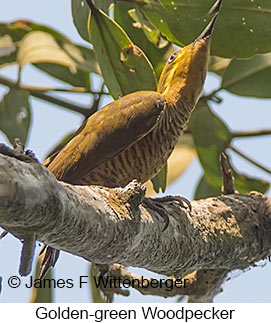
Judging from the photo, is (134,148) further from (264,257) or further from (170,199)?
(264,257)

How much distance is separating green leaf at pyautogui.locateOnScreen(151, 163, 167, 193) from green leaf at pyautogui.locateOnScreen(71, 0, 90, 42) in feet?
2.48

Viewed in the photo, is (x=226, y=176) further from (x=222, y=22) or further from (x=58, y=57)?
(x=58, y=57)

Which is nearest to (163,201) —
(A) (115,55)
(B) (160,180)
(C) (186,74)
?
(B) (160,180)

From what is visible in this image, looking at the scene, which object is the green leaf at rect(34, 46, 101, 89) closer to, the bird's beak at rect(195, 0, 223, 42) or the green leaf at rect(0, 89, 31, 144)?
the green leaf at rect(0, 89, 31, 144)

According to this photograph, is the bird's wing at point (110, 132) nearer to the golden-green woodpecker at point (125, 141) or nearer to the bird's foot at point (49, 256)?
the golden-green woodpecker at point (125, 141)

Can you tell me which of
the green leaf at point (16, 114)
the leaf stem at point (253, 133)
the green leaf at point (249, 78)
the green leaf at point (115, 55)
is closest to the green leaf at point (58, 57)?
the green leaf at point (16, 114)

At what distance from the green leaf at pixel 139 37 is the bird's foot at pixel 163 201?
90 centimetres

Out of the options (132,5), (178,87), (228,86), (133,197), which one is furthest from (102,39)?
(133,197)

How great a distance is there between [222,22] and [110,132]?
71 centimetres

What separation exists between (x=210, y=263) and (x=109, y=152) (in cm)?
66

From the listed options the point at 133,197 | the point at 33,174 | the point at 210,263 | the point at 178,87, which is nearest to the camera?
the point at 33,174

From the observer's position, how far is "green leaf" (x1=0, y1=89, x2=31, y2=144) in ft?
13.8
